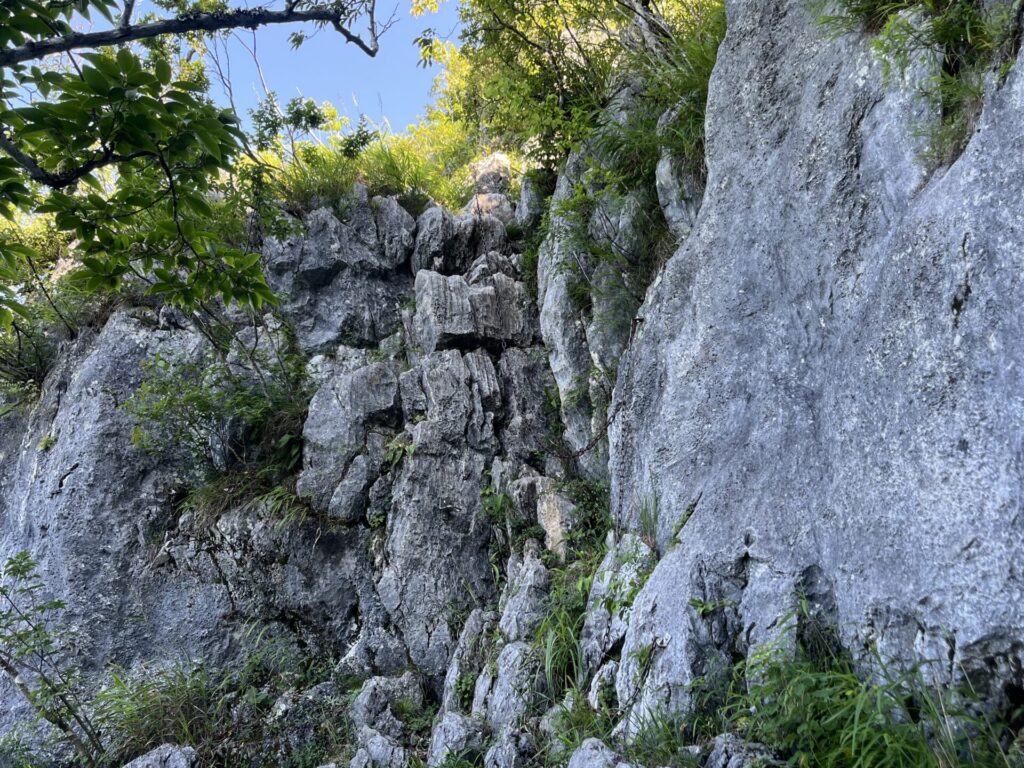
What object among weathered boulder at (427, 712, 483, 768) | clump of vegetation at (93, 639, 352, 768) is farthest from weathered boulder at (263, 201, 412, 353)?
weathered boulder at (427, 712, 483, 768)

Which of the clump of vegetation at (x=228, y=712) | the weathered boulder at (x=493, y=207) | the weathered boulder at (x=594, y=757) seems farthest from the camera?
the weathered boulder at (x=493, y=207)

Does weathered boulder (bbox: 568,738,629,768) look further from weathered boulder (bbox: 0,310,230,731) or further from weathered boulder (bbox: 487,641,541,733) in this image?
weathered boulder (bbox: 0,310,230,731)

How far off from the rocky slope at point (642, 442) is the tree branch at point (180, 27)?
297cm

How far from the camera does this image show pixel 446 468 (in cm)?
679

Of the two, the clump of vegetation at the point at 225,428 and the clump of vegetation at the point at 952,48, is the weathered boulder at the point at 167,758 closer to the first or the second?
the clump of vegetation at the point at 225,428

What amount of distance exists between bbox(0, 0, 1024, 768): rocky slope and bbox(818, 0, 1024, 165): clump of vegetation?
0.11 metres

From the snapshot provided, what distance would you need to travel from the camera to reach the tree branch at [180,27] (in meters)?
2.34

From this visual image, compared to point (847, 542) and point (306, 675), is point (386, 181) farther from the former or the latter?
point (847, 542)

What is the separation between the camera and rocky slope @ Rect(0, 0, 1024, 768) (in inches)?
116

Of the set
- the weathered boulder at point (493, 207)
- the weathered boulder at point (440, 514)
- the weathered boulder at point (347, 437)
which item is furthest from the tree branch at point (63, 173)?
the weathered boulder at point (493, 207)

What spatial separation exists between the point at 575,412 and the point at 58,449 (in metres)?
6.09

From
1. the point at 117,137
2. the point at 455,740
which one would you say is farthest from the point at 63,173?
the point at 455,740

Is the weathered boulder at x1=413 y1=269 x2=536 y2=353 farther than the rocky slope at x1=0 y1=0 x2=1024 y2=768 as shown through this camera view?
Yes

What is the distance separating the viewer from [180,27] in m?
2.67
